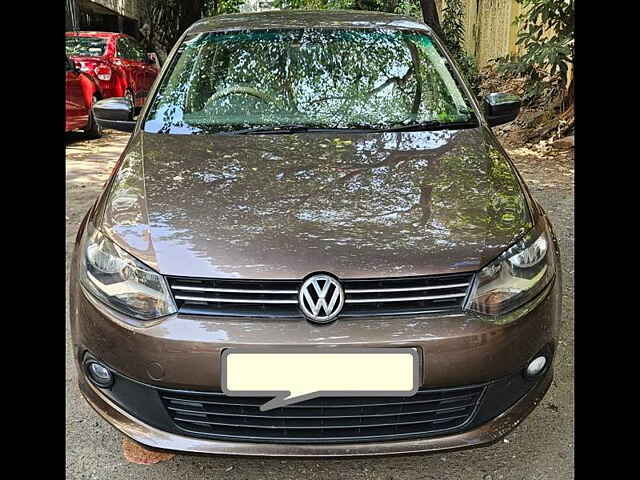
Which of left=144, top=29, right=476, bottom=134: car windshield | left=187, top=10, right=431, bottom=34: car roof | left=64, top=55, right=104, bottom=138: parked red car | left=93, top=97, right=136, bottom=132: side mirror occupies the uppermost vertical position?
left=187, top=10, right=431, bottom=34: car roof

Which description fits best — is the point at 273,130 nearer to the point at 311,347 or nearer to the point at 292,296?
the point at 292,296

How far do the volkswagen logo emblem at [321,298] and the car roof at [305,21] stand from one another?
1.81 m

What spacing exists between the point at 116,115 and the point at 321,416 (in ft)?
6.58

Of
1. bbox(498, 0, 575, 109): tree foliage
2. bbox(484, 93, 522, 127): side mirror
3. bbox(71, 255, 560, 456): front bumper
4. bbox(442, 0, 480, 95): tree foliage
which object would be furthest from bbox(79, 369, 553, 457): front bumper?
bbox(442, 0, 480, 95): tree foliage

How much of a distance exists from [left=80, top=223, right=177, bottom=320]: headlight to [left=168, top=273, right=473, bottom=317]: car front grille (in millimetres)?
50

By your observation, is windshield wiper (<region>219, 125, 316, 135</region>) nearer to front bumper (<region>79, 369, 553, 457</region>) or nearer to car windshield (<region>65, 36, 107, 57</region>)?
front bumper (<region>79, 369, 553, 457</region>)

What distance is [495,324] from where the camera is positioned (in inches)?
75.5

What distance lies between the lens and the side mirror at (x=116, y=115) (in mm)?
3250

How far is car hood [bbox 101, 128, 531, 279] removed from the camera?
6.31ft

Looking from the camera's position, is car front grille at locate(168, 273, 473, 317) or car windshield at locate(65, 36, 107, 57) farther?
car windshield at locate(65, 36, 107, 57)

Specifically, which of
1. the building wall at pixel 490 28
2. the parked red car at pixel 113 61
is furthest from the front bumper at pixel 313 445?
the building wall at pixel 490 28

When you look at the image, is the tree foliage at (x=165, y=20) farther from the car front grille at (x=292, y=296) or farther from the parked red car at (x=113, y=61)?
the car front grille at (x=292, y=296)
